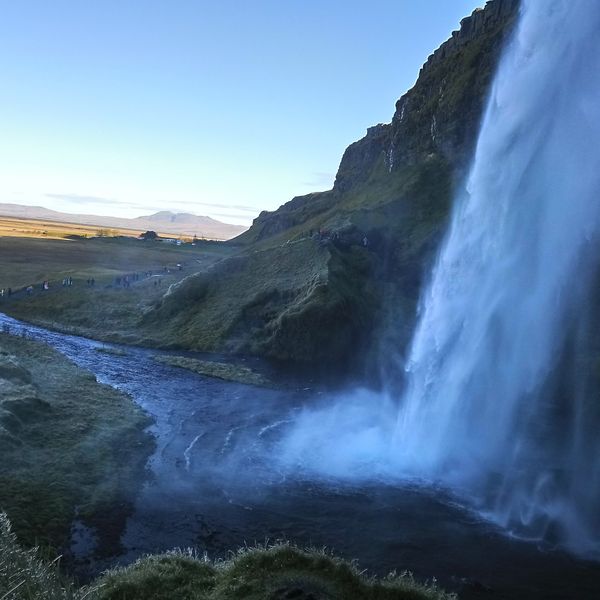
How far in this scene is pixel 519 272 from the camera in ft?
129

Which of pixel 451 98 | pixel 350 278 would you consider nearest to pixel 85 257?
pixel 350 278

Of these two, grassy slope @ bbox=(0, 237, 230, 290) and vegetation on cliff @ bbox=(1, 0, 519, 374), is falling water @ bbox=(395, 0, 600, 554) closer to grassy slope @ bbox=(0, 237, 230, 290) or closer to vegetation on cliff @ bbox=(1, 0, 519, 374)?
vegetation on cliff @ bbox=(1, 0, 519, 374)

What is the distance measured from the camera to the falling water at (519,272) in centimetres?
3653

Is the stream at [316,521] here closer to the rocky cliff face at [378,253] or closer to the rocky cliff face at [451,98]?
the rocky cliff face at [378,253]

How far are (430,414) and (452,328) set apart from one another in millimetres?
6589

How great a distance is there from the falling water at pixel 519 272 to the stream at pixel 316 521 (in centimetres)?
916

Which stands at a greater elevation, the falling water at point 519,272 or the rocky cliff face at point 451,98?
the rocky cliff face at point 451,98

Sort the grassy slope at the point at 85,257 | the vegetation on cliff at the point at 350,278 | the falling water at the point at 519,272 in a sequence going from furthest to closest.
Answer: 1. the grassy slope at the point at 85,257
2. the vegetation on cliff at the point at 350,278
3. the falling water at the point at 519,272

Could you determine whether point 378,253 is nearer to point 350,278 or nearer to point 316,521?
point 350,278

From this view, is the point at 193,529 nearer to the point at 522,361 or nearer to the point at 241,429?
the point at 241,429

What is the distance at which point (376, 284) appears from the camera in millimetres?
64812

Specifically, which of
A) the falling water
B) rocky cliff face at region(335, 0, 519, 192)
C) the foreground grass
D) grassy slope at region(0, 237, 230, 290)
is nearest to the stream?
the foreground grass

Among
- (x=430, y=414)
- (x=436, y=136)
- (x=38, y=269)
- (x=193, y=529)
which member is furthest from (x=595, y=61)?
(x=38, y=269)

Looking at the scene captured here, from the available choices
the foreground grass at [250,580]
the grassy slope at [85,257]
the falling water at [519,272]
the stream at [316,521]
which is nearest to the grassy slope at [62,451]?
the stream at [316,521]
